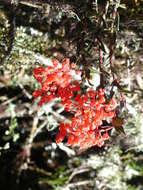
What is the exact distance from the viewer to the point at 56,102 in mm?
2529

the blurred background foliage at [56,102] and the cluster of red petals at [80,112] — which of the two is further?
the blurred background foliage at [56,102]

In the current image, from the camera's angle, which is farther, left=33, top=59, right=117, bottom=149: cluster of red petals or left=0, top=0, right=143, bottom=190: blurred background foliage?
left=0, top=0, right=143, bottom=190: blurred background foliage

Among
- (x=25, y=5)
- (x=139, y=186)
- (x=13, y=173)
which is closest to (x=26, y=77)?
(x=25, y=5)

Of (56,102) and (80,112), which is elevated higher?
(80,112)

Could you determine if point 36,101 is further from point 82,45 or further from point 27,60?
point 82,45

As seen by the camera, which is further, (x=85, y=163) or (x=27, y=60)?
(x=85, y=163)

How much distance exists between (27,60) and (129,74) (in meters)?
0.66

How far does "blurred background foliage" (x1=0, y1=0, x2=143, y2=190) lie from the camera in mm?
1818

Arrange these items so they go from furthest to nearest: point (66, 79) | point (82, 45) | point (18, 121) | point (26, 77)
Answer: point (18, 121) → point (26, 77) → point (82, 45) → point (66, 79)

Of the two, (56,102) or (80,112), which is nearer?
(80,112)

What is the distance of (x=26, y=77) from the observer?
2480 mm

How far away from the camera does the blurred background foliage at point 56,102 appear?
1818 mm

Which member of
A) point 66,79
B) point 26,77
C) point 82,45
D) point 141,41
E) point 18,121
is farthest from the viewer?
point 18,121

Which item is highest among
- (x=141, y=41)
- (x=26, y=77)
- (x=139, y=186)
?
(x=141, y=41)
